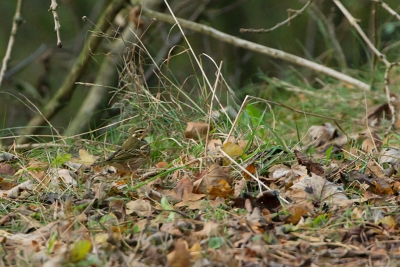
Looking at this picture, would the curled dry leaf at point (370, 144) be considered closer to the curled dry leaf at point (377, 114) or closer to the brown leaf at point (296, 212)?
the curled dry leaf at point (377, 114)

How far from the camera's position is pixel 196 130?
4105mm

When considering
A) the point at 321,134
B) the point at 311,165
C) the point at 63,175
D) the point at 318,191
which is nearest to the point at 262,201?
the point at 318,191

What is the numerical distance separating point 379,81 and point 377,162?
126 inches

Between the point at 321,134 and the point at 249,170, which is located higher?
the point at 249,170

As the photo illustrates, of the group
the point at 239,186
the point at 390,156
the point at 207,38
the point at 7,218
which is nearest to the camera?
the point at 7,218

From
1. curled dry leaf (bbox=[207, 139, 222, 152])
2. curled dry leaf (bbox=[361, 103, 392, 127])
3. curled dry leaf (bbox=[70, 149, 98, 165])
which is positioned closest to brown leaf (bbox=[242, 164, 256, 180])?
curled dry leaf (bbox=[207, 139, 222, 152])

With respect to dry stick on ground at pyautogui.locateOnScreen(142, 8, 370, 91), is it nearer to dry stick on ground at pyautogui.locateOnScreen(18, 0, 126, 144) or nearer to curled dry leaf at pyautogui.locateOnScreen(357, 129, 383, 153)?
dry stick on ground at pyautogui.locateOnScreen(18, 0, 126, 144)

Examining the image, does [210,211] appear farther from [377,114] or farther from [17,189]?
[377,114]

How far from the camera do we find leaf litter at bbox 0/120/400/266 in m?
2.55

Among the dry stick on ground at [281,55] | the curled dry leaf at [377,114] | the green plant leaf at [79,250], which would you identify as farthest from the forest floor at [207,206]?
the dry stick on ground at [281,55]

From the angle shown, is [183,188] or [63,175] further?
[63,175]

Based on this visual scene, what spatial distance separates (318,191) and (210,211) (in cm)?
61

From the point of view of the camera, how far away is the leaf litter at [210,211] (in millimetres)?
2547

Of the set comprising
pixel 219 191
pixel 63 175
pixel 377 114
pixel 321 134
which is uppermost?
pixel 219 191
